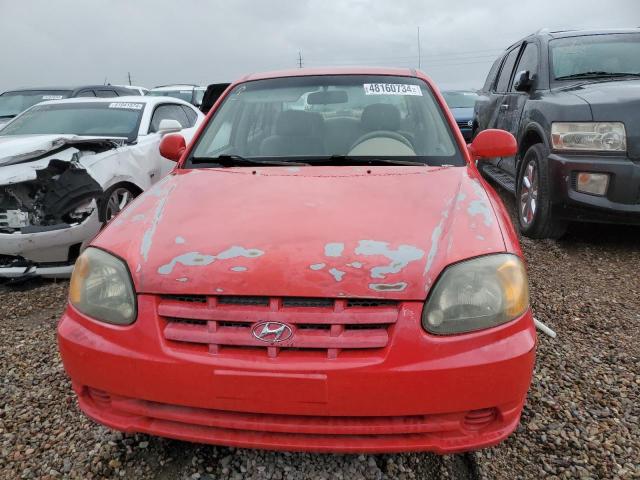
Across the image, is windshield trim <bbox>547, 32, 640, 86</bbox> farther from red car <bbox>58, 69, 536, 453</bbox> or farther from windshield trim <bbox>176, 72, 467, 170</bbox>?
red car <bbox>58, 69, 536, 453</bbox>

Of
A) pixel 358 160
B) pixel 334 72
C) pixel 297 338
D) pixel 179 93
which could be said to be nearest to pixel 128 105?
pixel 334 72

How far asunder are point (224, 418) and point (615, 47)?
16.5 ft

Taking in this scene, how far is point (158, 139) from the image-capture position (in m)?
5.06

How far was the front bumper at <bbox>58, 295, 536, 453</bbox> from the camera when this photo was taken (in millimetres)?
1449

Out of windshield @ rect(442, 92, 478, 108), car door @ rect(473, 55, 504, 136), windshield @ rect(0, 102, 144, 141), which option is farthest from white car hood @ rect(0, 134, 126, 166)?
windshield @ rect(442, 92, 478, 108)

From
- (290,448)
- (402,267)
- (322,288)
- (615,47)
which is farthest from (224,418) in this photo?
(615,47)

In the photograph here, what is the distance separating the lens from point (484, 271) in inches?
62.8

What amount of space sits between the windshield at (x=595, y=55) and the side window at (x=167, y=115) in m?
4.09

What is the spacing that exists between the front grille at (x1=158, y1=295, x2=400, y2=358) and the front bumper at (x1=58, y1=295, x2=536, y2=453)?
3 cm

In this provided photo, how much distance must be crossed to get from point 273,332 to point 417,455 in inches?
33.9

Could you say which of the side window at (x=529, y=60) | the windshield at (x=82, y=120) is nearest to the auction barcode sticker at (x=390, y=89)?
the side window at (x=529, y=60)

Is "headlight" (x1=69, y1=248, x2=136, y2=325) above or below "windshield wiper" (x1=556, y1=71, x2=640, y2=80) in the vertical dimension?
below

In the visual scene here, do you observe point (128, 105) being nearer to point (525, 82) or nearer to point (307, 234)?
point (525, 82)

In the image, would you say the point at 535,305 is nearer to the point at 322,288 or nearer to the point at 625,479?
the point at 625,479
